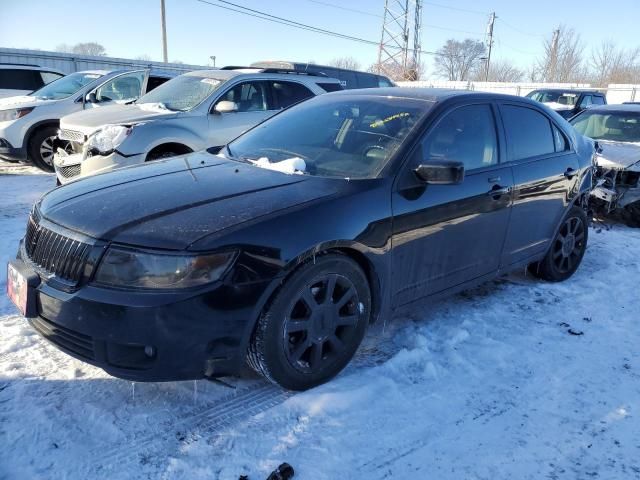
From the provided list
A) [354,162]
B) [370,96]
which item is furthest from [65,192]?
[370,96]

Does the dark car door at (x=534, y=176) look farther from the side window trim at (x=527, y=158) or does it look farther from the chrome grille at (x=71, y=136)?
the chrome grille at (x=71, y=136)

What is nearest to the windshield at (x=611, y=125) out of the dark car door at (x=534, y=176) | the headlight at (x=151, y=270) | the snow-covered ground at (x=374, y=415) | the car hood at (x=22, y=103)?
the dark car door at (x=534, y=176)

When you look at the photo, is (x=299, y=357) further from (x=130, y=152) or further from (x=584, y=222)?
(x=130, y=152)

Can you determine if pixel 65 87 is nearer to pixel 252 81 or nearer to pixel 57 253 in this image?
pixel 252 81

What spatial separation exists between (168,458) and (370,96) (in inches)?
108

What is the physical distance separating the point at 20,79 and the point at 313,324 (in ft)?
38.2

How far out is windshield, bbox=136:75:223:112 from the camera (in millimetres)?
6891

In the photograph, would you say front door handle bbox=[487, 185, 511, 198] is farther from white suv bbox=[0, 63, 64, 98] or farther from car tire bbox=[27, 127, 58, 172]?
white suv bbox=[0, 63, 64, 98]

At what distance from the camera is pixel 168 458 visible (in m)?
2.35

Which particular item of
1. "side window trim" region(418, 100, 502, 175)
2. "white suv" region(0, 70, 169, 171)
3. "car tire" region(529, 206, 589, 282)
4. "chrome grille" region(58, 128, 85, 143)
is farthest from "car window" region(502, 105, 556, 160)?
"white suv" region(0, 70, 169, 171)

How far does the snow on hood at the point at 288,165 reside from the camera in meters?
3.24

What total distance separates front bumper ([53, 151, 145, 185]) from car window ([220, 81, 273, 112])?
160cm

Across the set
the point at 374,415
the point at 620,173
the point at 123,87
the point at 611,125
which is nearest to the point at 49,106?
the point at 123,87

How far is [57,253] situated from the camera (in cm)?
255
